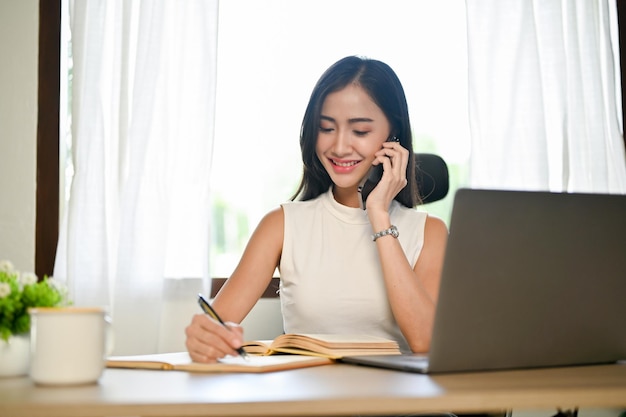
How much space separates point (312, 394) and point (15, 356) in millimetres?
512

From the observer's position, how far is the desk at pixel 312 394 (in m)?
0.86

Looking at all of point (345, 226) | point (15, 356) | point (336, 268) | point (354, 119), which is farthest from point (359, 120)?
point (15, 356)

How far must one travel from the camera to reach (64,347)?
1051 millimetres

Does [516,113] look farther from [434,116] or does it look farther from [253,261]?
[253,261]

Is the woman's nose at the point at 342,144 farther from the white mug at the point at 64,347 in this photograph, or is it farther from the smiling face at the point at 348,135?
the white mug at the point at 64,347

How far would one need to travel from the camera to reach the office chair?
85.7 inches

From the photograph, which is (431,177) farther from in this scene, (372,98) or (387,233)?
(387,233)

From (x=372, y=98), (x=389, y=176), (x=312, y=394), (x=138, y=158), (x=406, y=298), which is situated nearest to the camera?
(x=312, y=394)

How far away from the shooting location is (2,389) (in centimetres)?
104

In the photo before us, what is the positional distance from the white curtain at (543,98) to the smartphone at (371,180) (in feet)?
3.32

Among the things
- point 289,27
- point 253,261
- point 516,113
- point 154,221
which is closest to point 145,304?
point 154,221

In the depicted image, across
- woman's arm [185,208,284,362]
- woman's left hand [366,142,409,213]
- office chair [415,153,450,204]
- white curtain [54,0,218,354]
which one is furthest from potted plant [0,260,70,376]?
white curtain [54,0,218,354]

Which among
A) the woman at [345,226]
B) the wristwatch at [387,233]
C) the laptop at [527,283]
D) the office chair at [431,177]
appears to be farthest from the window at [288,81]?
the laptop at [527,283]

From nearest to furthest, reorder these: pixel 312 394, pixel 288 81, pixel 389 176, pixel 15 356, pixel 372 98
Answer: pixel 312 394 → pixel 15 356 → pixel 389 176 → pixel 372 98 → pixel 288 81
